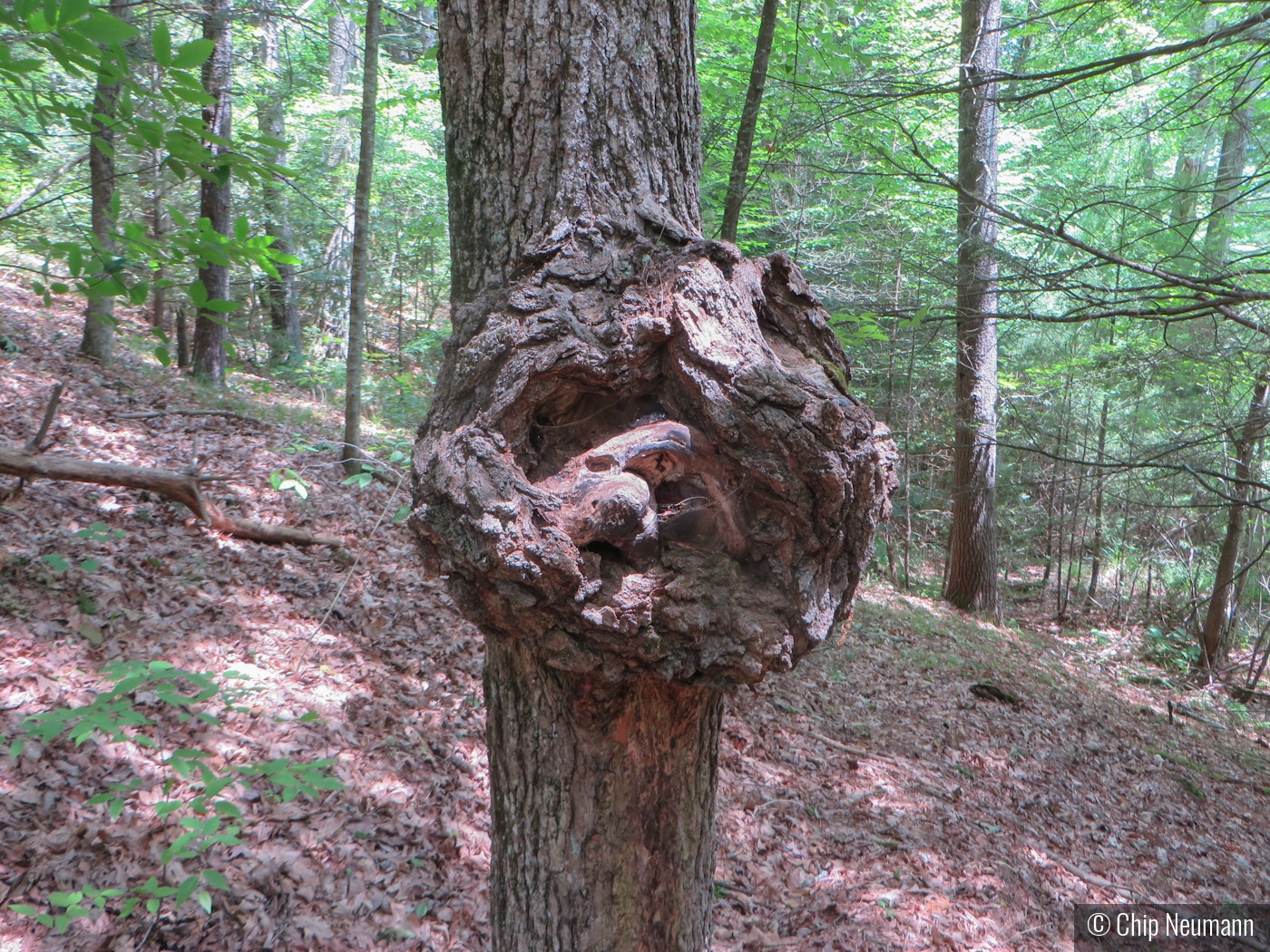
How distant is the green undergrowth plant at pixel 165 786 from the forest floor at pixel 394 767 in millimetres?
43

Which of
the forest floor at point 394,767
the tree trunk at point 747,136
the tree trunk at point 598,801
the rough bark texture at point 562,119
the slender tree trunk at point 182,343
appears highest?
the tree trunk at point 747,136

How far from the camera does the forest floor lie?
10.4ft

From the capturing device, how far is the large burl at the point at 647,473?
150cm

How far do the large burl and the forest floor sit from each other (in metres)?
1.87

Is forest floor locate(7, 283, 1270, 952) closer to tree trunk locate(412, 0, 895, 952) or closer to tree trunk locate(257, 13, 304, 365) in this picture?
tree trunk locate(412, 0, 895, 952)

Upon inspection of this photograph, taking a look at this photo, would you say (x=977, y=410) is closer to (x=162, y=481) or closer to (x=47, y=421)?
(x=162, y=481)

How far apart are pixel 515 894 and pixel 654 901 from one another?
15.1 inches

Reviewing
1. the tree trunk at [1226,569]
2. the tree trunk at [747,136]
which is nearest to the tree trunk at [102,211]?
the tree trunk at [747,136]

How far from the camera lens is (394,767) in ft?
13.4

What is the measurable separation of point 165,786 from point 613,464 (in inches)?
115

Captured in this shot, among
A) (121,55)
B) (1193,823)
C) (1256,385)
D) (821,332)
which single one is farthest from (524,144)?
(1256,385)

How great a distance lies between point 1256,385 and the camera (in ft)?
25.0

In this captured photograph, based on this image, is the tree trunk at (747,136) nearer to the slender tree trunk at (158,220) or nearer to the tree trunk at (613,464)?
the tree trunk at (613,464)

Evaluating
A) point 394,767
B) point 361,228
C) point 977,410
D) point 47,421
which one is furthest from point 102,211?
point 977,410
